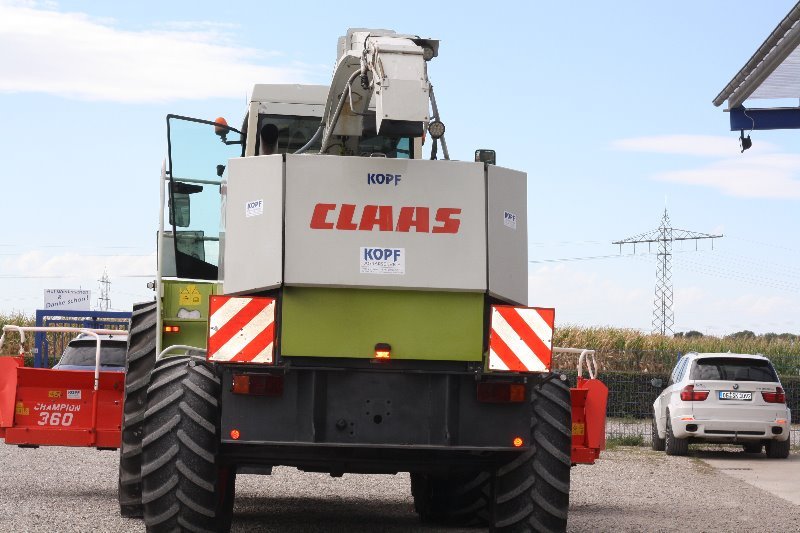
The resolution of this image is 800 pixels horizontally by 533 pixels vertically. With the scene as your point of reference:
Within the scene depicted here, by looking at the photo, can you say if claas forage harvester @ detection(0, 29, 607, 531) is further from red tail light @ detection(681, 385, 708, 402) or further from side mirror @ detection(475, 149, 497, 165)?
red tail light @ detection(681, 385, 708, 402)

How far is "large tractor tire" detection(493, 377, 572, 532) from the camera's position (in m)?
9.93

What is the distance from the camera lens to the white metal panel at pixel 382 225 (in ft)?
30.9

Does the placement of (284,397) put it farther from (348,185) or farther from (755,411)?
(755,411)

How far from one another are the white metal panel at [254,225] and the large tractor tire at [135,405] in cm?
280

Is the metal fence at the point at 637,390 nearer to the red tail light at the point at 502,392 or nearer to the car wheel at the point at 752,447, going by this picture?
the car wheel at the point at 752,447

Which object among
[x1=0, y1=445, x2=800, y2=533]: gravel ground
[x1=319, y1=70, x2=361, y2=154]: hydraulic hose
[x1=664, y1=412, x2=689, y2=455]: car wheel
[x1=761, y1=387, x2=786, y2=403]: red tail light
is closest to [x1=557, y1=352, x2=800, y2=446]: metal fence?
[x1=664, y1=412, x2=689, y2=455]: car wheel

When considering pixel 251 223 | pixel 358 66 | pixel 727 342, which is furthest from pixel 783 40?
pixel 727 342

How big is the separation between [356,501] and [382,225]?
667 cm

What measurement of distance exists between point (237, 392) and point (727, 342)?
121 feet

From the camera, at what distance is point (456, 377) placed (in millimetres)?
9508

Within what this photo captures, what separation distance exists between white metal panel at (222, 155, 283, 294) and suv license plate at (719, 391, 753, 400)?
1572 cm

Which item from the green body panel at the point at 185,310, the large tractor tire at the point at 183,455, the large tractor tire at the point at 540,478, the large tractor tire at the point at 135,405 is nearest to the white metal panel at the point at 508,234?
the large tractor tire at the point at 540,478

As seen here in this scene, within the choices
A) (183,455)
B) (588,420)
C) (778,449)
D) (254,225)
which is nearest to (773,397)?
(778,449)

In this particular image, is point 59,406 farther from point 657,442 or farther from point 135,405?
point 657,442
